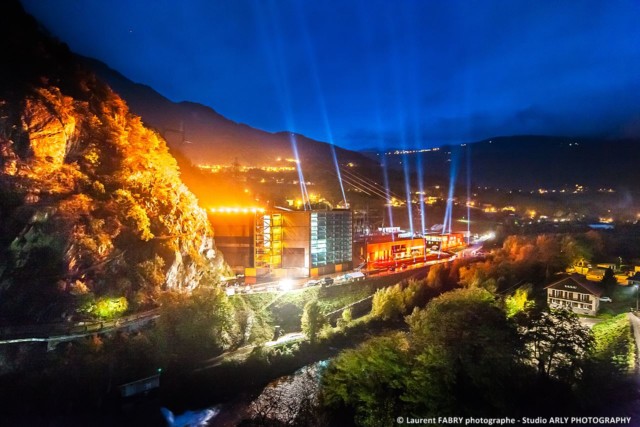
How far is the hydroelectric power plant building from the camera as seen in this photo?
28609 millimetres

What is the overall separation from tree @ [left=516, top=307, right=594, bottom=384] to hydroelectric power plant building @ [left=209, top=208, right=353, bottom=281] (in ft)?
53.4

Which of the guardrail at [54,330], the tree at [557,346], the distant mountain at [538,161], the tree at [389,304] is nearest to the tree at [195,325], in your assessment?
the guardrail at [54,330]

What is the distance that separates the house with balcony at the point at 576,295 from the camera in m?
24.1

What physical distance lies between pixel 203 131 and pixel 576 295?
79.7 meters

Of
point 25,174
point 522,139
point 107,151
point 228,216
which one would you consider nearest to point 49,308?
point 25,174

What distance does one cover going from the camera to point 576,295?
81.6 feet

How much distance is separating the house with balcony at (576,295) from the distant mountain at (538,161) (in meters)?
81.0

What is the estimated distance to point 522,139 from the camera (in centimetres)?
16650

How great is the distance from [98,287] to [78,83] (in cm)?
1343

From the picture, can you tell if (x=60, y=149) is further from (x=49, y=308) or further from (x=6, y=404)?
(x=6, y=404)

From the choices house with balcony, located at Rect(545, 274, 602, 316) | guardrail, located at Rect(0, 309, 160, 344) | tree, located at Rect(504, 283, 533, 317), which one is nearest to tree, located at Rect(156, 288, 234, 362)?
guardrail, located at Rect(0, 309, 160, 344)

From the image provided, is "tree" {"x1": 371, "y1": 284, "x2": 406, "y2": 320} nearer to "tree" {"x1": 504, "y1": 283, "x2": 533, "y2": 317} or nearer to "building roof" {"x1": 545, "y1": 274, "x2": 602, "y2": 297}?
"tree" {"x1": 504, "y1": 283, "x2": 533, "y2": 317}

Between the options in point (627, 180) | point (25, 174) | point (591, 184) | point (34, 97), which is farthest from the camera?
Result: point (591, 184)

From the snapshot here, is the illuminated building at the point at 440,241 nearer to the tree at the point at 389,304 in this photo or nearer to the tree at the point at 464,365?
the tree at the point at 389,304
